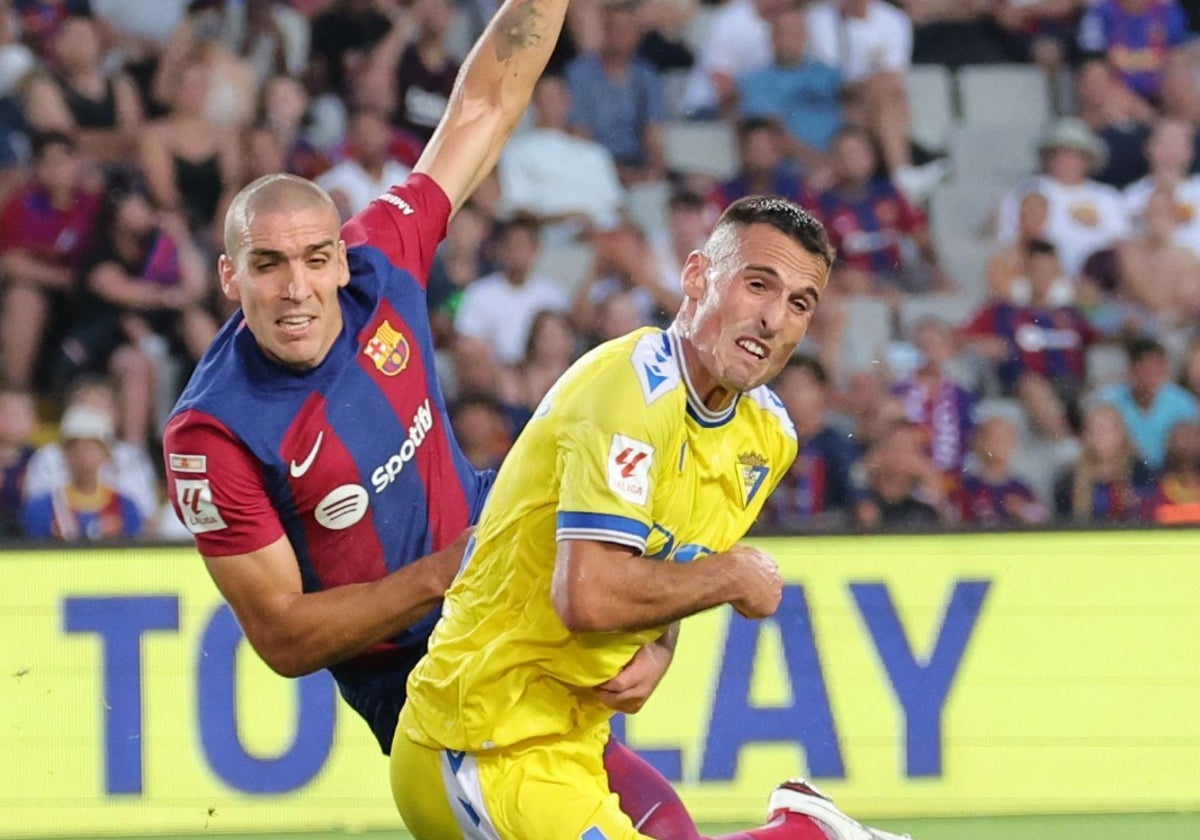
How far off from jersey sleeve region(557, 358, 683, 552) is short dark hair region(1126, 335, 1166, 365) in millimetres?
6135

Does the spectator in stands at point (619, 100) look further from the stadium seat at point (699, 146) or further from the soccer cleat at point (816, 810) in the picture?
the soccer cleat at point (816, 810)

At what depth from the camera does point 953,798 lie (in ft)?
22.7

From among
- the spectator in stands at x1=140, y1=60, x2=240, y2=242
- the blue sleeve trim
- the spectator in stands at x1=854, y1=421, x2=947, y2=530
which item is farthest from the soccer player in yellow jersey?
the spectator in stands at x1=140, y1=60, x2=240, y2=242

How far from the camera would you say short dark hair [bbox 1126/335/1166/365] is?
934 centimetres

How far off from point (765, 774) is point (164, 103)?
5315mm

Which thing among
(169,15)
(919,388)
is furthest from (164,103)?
(919,388)

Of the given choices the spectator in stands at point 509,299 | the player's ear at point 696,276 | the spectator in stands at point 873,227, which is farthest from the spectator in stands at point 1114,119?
the player's ear at point 696,276

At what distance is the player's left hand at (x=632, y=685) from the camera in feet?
12.7

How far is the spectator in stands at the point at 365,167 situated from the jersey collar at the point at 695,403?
6.09 metres

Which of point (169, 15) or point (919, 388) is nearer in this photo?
point (919, 388)

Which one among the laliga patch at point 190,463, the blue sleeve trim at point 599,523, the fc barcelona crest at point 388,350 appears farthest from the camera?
the fc barcelona crest at point 388,350

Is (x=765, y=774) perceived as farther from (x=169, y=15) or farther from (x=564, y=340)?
(x=169, y=15)

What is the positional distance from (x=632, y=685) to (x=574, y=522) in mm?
442

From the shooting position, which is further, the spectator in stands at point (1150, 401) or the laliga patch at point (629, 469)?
the spectator in stands at point (1150, 401)
